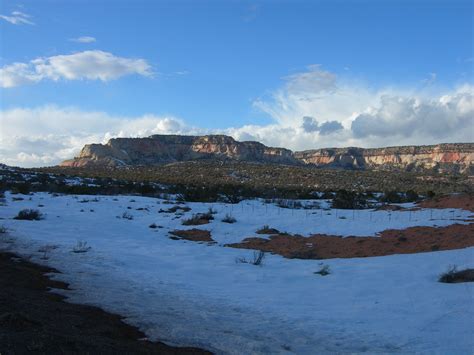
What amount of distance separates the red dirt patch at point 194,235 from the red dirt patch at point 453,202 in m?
14.2

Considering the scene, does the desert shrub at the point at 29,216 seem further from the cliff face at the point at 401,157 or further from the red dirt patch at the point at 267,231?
the cliff face at the point at 401,157

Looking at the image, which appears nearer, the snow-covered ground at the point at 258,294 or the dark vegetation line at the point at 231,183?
the snow-covered ground at the point at 258,294

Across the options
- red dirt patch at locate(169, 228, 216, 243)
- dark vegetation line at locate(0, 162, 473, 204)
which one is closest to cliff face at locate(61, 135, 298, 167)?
dark vegetation line at locate(0, 162, 473, 204)

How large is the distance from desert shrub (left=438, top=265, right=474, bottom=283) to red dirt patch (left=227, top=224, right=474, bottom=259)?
4.44 m

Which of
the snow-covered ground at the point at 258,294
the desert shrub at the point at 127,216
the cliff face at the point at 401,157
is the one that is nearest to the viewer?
the snow-covered ground at the point at 258,294

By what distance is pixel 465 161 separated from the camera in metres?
114

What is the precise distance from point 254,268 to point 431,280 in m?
4.45

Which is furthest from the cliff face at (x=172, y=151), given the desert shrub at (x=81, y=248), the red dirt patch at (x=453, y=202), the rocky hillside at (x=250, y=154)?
the desert shrub at (x=81, y=248)

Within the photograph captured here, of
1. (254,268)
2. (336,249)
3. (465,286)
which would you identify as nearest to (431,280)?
(465,286)

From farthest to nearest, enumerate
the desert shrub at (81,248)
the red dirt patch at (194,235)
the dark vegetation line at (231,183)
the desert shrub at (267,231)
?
the dark vegetation line at (231,183)
the desert shrub at (267,231)
the red dirt patch at (194,235)
the desert shrub at (81,248)

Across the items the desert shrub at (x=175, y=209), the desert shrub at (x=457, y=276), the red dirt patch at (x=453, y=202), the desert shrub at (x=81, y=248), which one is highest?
the red dirt patch at (x=453, y=202)

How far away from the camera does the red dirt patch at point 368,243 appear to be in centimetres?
1379

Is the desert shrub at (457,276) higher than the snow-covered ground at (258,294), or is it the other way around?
the desert shrub at (457,276)

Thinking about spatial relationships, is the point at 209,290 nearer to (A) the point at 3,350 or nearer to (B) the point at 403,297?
(B) the point at 403,297
